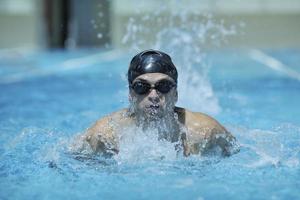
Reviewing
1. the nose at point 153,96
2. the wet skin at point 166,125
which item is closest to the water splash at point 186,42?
the wet skin at point 166,125

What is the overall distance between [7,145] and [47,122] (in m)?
1.26

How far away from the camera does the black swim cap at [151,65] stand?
319cm

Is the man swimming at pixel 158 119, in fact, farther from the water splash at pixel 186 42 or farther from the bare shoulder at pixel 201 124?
the water splash at pixel 186 42

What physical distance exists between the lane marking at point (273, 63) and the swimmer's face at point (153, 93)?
5458 millimetres

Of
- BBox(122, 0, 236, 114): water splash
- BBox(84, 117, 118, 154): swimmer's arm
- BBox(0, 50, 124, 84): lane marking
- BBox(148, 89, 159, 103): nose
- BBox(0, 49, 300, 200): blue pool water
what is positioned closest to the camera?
BBox(0, 49, 300, 200): blue pool water

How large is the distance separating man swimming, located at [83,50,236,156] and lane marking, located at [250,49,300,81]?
5.19 m

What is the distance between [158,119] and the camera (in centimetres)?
318

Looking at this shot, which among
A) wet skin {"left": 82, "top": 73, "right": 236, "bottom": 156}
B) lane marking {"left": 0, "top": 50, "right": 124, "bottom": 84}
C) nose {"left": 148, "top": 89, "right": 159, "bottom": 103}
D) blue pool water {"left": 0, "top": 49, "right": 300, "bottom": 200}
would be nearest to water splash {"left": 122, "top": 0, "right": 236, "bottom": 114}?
blue pool water {"left": 0, "top": 49, "right": 300, "bottom": 200}

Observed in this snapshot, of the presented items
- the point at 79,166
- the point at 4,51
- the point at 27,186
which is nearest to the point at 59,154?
the point at 79,166

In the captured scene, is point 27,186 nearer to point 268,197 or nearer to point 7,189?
point 7,189

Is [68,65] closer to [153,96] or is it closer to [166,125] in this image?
[166,125]

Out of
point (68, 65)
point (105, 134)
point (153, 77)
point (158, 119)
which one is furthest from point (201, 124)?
point (68, 65)

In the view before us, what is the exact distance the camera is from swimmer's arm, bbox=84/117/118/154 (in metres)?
3.32

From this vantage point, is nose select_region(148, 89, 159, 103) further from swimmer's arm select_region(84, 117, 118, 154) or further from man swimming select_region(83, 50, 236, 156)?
swimmer's arm select_region(84, 117, 118, 154)
